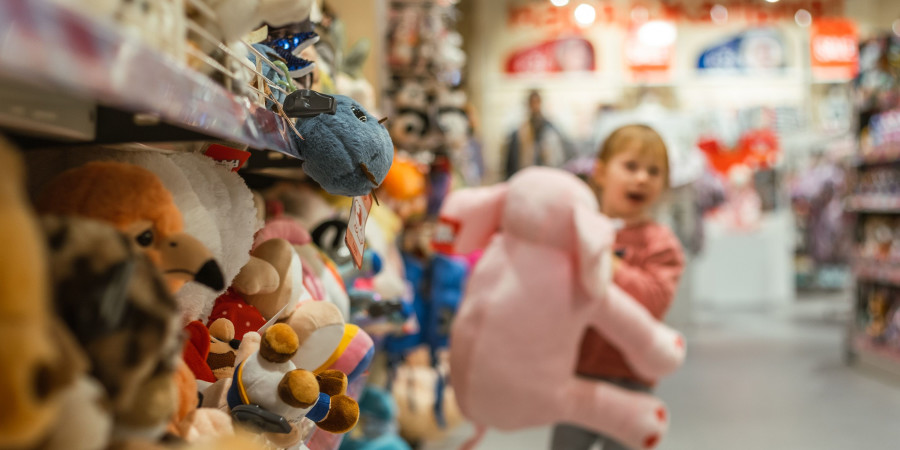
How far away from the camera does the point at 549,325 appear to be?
67.4 inches

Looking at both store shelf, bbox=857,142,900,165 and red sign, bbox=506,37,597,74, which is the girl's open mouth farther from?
red sign, bbox=506,37,597,74

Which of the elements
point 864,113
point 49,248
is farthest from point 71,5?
point 864,113

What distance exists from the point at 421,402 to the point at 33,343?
228 cm

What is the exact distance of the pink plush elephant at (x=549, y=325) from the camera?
5.60 ft

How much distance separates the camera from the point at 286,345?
78 centimetres

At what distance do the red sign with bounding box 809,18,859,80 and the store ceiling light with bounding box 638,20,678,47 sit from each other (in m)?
1.48

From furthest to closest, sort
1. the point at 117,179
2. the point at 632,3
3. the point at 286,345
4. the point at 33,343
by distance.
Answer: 1. the point at 632,3
2. the point at 286,345
3. the point at 117,179
4. the point at 33,343

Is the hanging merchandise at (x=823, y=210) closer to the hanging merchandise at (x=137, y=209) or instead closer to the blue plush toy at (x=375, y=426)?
the blue plush toy at (x=375, y=426)

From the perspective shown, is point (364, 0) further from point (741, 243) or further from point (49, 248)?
point (741, 243)

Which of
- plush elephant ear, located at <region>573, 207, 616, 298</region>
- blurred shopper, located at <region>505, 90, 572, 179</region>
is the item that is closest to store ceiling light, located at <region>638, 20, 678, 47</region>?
blurred shopper, located at <region>505, 90, 572, 179</region>

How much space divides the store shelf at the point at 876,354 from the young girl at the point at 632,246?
109 inches

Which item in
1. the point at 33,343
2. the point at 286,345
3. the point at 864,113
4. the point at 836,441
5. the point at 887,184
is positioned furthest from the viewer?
the point at 864,113

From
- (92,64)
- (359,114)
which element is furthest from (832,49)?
(92,64)

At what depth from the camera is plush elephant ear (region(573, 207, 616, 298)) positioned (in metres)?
1.65
